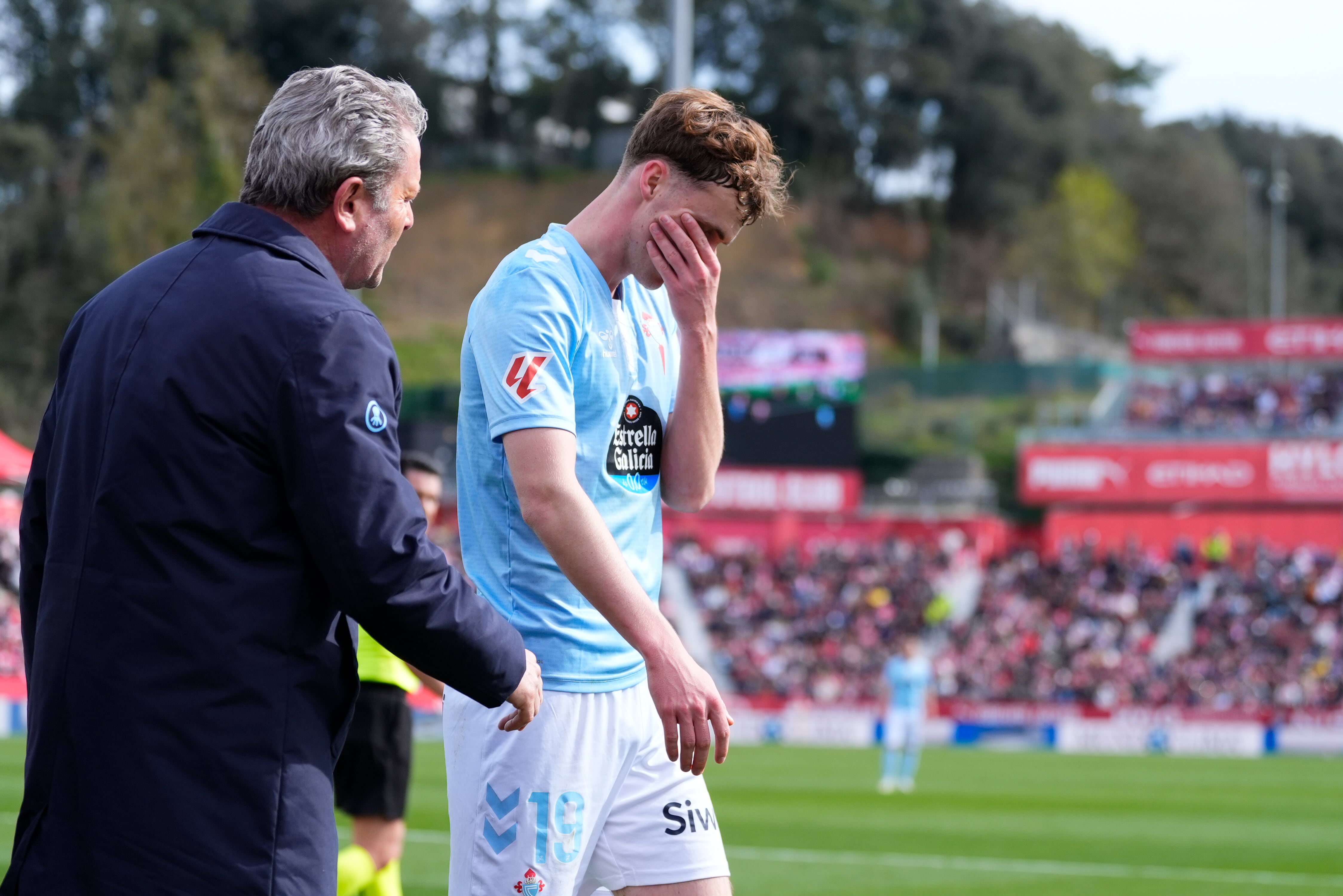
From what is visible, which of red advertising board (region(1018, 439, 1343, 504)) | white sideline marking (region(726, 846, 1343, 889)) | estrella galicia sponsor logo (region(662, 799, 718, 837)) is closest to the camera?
estrella galicia sponsor logo (region(662, 799, 718, 837))

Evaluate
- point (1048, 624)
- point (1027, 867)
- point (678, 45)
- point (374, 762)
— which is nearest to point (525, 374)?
point (374, 762)

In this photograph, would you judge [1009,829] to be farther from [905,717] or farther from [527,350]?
[527,350]

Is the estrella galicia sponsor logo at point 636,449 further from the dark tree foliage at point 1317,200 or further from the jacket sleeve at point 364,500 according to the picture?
the dark tree foliage at point 1317,200

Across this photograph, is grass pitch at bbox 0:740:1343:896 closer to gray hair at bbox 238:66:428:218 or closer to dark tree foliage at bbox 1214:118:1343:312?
gray hair at bbox 238:66:428:218

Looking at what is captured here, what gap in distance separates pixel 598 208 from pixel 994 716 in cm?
2707

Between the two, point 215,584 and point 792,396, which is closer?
point 215,584

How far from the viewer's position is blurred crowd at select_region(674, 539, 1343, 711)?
30.6 metres

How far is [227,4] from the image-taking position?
217 feet

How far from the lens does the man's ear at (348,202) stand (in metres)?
2.68

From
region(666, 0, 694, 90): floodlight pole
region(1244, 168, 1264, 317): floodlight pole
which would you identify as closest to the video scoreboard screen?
region(666, 0, 694, 90): floodlight pole

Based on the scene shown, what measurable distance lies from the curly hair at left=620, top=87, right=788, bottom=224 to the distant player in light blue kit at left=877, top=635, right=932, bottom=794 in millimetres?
15539

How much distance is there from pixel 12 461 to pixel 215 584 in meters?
6.17

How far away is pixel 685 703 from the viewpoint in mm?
2893

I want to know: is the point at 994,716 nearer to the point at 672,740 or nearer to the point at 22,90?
the point at 672,740
